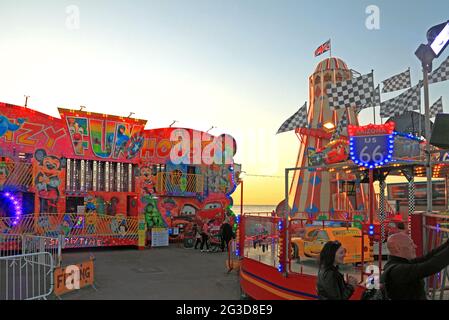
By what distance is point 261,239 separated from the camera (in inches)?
419

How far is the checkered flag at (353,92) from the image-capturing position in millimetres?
11500

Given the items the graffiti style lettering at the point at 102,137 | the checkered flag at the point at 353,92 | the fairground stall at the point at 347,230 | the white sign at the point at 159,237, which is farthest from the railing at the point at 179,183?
the checkered flag at the point at 353,92

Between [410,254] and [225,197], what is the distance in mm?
21046

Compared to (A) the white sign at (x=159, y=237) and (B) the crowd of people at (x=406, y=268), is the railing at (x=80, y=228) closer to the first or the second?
(A) the white sign at (x=159, y=237)

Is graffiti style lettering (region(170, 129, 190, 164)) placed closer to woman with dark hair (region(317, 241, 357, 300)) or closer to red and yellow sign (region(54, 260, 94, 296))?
red and yellow sign (region(54, 260, 94, 296))

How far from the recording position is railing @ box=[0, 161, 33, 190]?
696 inches

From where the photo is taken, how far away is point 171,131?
76.9 ft

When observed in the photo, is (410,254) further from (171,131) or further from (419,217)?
(171,131)

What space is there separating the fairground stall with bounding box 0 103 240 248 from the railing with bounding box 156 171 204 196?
55 millimetres

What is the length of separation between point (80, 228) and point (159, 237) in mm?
3683

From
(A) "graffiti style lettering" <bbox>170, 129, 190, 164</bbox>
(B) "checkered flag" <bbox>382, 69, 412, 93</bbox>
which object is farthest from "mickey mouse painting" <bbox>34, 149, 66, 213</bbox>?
(B) "checkered flag" <bbox>382, 69, 412, 93</bbox>

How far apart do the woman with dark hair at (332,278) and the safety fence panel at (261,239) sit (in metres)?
4.39

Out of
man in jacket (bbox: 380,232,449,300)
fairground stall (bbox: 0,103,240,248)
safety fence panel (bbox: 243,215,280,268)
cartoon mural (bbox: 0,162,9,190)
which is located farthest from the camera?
fairground stall (bbox: 0,103,240,248)

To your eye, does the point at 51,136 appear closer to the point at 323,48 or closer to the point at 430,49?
the point at 323,48
